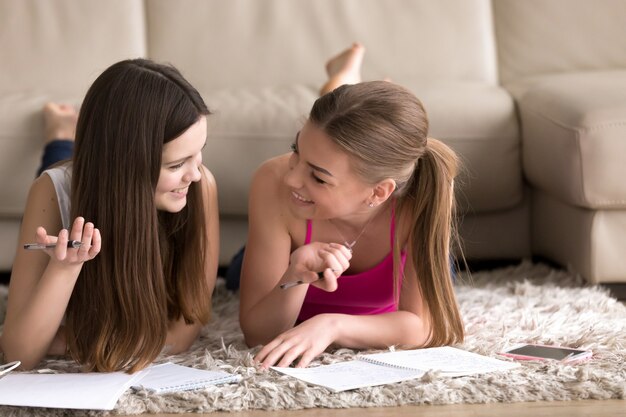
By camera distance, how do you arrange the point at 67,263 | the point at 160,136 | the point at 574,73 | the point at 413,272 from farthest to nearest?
the point at 574,73 < the point at 413,272 < the point at 160,136 < the point at 67,263

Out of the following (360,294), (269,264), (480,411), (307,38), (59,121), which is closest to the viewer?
(480,411)

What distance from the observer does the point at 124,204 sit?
62.5 inches

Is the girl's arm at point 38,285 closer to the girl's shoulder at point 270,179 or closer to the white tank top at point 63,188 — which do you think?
the white tank top at point 63,188

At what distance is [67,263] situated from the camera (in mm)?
1485

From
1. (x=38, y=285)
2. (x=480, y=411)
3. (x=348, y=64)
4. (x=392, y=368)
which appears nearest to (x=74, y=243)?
(x=38, y=285)

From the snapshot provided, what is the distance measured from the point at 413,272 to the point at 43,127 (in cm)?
107

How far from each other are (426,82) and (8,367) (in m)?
1.54

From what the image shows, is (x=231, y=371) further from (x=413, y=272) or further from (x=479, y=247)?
(x=479, y=247)

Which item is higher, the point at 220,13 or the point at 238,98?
the point at 220,13

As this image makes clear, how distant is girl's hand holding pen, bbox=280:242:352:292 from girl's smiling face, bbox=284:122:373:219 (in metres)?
0.07

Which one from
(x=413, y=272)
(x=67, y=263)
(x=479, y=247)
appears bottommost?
(x=479, y=247)

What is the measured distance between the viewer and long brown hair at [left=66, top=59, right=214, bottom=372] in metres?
1.58

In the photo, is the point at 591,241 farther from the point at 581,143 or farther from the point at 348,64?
the point at 348,64

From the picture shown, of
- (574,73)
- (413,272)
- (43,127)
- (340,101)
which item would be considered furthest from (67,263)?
(574,73)
